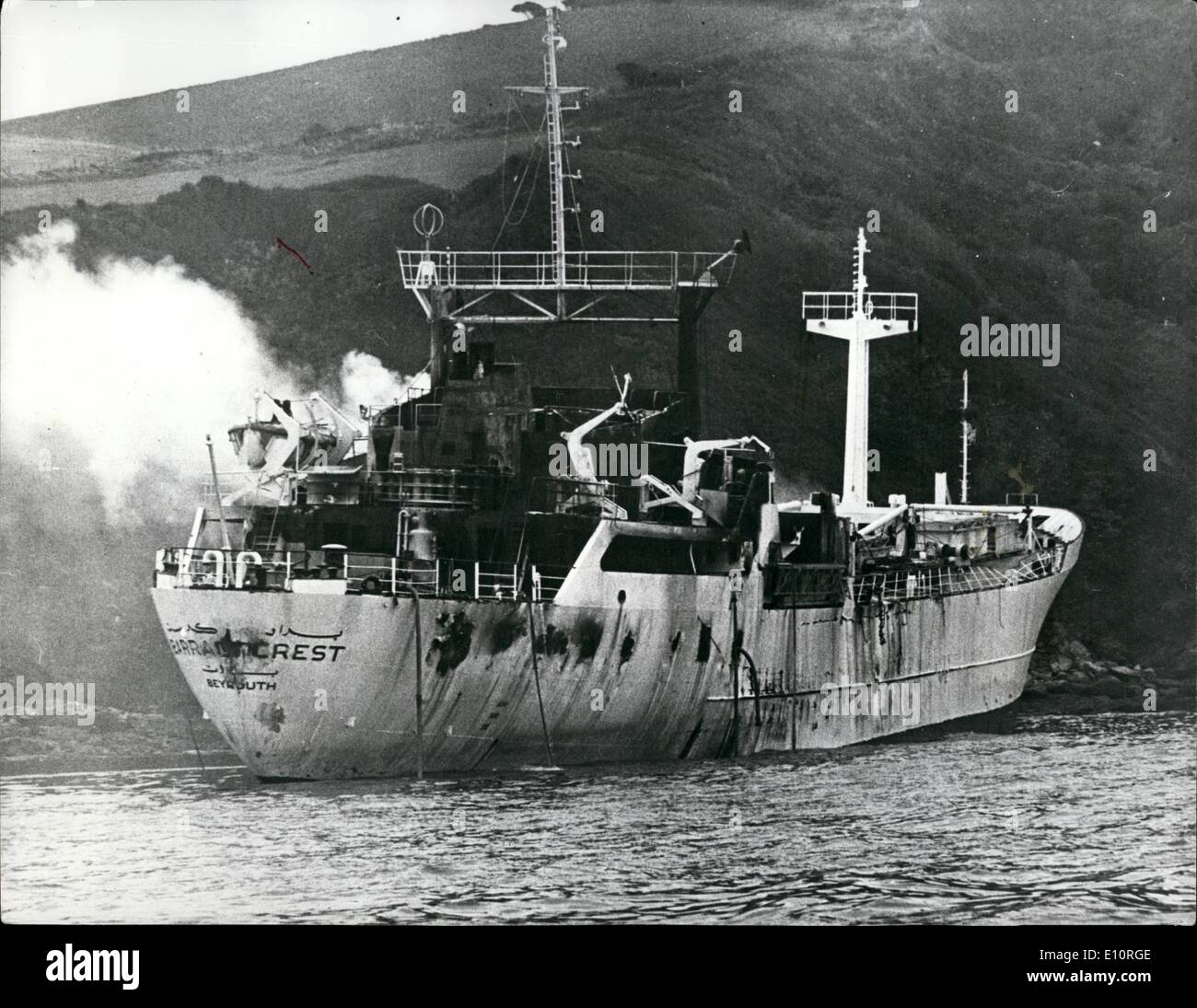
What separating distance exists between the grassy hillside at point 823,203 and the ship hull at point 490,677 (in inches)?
166

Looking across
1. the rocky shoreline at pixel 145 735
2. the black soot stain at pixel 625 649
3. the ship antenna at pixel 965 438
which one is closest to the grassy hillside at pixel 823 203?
the ship antenna at pixel 965 438

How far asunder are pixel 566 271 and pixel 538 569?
5929 millimetres

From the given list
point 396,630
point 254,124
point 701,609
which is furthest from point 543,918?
point 254,124

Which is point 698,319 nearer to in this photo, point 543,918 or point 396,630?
point 396,630

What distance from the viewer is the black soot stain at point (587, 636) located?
24.4 m

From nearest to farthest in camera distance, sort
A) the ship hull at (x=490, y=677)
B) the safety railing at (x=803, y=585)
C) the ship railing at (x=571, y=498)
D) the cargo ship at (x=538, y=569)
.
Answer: the ship hull at (x=490, y=677) < the cargo ship at (x=538, y=569) < the ship railing at (x=571, y=498) < the safety railing at (x=803, y=585)

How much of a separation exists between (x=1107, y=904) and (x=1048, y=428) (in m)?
12.8

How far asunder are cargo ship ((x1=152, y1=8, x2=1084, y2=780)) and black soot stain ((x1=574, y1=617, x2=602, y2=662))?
1.6 inches

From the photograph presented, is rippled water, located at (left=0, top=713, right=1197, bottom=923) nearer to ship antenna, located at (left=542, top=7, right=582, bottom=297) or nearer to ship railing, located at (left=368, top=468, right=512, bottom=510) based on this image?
ship railing, located at (left=368, top=468, right=512, bottom=510)

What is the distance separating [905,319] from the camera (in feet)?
108

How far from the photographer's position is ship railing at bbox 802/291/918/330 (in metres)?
31.6

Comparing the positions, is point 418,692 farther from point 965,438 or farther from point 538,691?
point 965,438

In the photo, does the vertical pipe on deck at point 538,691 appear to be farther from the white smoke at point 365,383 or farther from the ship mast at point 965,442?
the ship mast at point 965,442

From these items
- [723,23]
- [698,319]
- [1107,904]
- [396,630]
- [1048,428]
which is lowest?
[1107,904]
